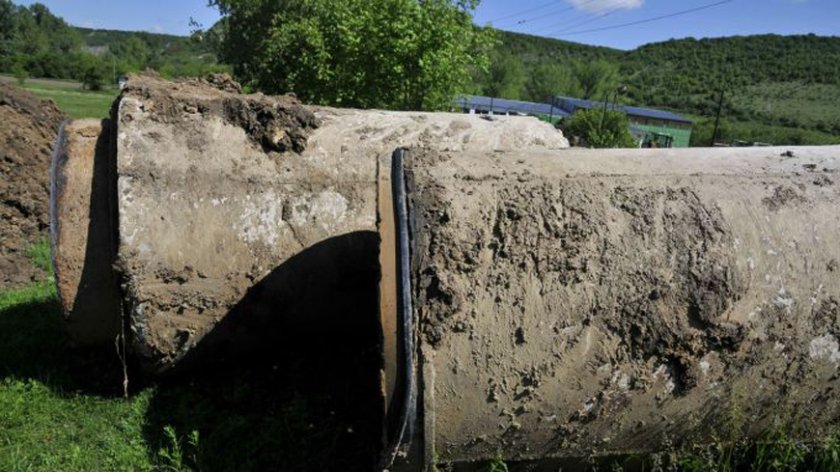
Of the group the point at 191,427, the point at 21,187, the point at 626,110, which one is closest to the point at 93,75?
the point at 626,110

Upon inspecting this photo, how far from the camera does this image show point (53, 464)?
3.15 m

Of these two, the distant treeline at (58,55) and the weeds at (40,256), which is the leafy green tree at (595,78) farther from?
the weeds at (40,256)

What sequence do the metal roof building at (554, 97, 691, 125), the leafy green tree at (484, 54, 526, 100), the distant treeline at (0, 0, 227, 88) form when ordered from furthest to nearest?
the leafy green tree at (484, 54, 526, 100) → the distant treeline at (0, 0, 227, 88) → the metal roof building at (554, 97, 691, 125)

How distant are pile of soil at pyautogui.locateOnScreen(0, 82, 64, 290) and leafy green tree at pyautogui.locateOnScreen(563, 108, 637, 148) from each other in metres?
29.5

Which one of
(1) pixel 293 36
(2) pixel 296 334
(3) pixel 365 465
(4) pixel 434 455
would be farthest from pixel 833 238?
(1) pixel 293 36

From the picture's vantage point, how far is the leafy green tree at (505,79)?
3438 inches

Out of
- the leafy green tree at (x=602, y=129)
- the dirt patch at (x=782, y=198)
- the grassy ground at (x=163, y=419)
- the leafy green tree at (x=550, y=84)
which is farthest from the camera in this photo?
the leafy green tree at (x=550, y=84)

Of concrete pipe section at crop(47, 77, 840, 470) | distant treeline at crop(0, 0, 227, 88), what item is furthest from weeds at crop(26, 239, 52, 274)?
distant treeline at crop(0, 0, 227, 88)

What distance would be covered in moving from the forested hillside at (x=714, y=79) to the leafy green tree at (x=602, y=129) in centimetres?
2636

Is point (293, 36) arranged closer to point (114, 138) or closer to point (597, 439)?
point (114, 138)

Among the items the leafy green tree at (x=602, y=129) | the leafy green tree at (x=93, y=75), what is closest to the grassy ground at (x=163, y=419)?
the leafy green tree at (x=602, y=129)

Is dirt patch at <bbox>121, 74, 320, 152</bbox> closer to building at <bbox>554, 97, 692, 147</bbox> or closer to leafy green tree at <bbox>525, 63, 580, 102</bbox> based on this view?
building at <bbox>554, 97, 692, 147</bbox>

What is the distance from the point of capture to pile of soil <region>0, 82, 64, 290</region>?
599 cm

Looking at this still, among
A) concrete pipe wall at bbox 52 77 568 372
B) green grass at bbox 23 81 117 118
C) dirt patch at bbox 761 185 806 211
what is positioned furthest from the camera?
green grass at bbox 23 81 117 118
